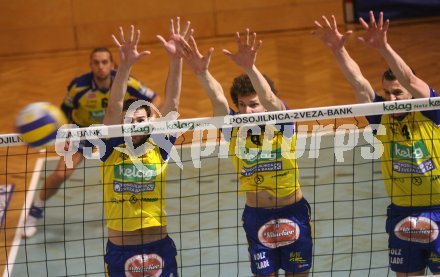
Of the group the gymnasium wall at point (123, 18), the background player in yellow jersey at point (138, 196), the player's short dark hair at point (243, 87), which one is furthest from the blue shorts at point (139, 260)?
the gymnasium wall at point (123, 18)

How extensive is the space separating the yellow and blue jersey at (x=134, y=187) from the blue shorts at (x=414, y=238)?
5.27ft

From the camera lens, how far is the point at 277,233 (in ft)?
18.7

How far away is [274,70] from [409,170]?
6052 mm

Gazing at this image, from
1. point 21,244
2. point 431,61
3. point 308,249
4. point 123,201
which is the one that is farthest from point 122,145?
point 431,61

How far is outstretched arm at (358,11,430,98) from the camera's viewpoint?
539 centimetres

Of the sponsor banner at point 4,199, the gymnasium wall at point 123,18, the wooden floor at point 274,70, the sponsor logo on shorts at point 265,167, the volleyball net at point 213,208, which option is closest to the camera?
the volleyball net at point 213,208

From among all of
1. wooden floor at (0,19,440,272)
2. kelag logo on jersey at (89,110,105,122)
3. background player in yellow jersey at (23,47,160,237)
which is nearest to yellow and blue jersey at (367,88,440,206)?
background player in yellow jersey at (23,47,160,237)

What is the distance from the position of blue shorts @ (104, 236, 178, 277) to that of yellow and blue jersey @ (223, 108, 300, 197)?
0.74m

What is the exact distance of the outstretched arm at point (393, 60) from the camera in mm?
5387

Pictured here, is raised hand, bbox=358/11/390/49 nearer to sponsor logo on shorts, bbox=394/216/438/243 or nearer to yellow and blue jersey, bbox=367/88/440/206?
yellow and blue jersey, bbox=367/88/440/206

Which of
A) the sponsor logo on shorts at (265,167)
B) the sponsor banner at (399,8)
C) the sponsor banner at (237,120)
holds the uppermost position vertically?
the sponsor banner at (237,120)

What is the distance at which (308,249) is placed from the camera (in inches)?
225

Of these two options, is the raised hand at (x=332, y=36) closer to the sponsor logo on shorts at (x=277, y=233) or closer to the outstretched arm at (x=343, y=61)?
the outstretched arm at (x=343, y=61)

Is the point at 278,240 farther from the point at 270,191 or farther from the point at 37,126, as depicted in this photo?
the point at 37,126
